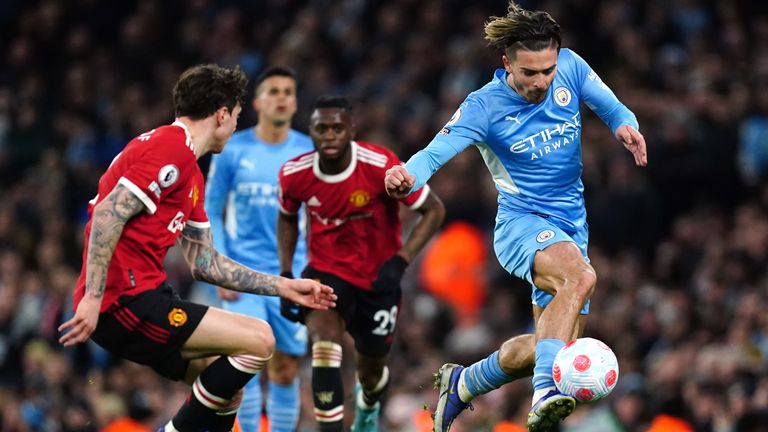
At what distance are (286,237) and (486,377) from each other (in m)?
1.85

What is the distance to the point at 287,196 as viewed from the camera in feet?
29.1

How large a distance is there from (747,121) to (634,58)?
1.85m

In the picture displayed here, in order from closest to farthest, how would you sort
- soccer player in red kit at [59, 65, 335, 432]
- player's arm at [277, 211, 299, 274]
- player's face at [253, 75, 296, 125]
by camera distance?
soccer player in red kit at [59, 65, 335, 432], player's arm at [277, 211, 299, 274], player's face at [253, 75, 296, 125]

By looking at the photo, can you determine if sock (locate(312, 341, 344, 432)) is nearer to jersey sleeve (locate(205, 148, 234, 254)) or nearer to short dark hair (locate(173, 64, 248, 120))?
jersey sleeve (locate(205, 148, 234, 254))

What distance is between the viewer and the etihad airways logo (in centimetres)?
763

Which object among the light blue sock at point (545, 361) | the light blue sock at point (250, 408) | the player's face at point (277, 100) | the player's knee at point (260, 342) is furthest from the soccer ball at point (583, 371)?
the player's face at point (277, 100)

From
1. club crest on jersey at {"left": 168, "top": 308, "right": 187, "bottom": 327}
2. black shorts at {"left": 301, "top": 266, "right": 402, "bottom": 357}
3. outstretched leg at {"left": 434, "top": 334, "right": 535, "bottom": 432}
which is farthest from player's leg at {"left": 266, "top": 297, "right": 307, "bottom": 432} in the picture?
club crest on jersey at {"left": 168, "top": 308, "right": 187, "bottom": 327}

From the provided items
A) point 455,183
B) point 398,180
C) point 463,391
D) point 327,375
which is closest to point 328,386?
point 327,375

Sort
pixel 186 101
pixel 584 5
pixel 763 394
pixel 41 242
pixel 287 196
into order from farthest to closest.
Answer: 1. pixel 41 242
2. pixel 584 5
3. pixel 763 394
4. pixel 287 196
5. pixel 186 101

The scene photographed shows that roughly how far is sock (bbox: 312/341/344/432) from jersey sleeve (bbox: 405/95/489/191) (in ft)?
5.49

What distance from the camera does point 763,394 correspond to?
10.1m

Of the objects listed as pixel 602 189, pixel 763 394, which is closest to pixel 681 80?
pixel 602 189

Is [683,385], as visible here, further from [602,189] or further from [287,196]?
[287,196]

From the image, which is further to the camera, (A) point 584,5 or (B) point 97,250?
(A) point 584,5
